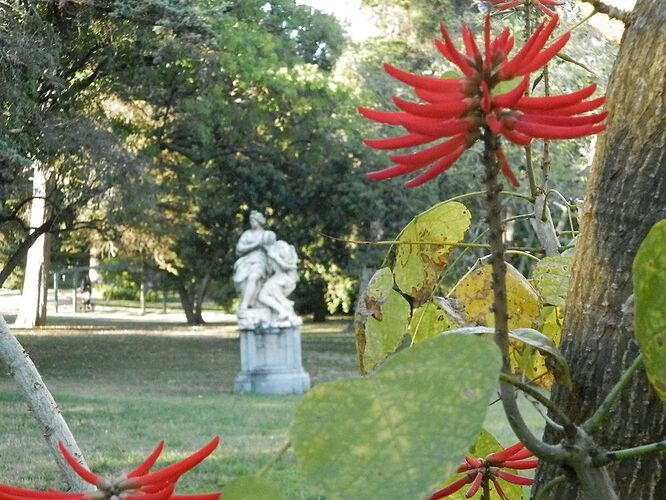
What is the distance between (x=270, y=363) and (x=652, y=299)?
10301 millimetres

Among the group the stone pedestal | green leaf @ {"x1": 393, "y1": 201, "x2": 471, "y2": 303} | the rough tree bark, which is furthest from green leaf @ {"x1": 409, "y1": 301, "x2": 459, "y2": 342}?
the rough tree bark

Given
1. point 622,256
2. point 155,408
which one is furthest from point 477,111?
point 155,408

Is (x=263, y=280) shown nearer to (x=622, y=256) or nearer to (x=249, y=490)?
(x=622, y=256)

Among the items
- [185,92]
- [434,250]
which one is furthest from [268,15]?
[434,250]

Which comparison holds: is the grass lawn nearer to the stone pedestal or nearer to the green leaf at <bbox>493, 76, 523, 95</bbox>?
the stone pedestal

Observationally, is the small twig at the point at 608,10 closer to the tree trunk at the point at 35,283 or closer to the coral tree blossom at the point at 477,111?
the coral tree blossom at the point at 477,111

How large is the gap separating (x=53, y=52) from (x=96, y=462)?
4871 mm

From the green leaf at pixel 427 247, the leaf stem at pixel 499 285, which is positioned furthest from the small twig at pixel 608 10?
the leaf stem at pixel 499 285

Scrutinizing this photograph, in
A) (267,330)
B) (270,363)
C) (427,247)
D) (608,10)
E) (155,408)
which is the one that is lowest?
(155,408)

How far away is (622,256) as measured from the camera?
1.62 ft

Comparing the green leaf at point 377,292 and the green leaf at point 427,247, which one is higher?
the green leaf at point 427,247

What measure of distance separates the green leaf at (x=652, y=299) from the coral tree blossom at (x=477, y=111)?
0.13 ft

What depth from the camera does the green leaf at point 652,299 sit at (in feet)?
1.00

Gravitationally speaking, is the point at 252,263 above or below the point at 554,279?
above
